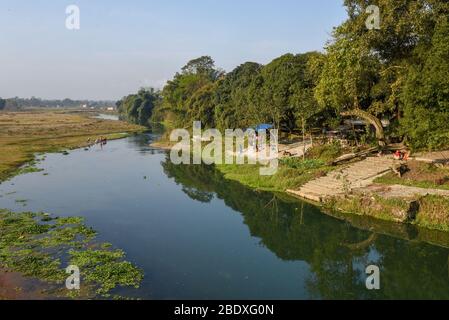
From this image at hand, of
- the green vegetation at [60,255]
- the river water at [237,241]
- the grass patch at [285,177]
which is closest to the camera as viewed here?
the green vegetation at [60,255]

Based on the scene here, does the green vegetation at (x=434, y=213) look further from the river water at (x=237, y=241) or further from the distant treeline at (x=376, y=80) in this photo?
the distant treeline at (x=376, y=80)

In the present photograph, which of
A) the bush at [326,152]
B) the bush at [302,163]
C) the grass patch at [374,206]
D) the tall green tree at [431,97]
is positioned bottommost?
the grass patch at [374,206]

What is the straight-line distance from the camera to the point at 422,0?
29703 mm

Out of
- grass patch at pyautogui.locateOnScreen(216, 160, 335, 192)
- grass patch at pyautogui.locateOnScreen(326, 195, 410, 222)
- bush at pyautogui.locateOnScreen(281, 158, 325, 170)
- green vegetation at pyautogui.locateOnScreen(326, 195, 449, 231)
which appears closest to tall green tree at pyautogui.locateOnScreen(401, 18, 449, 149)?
green vegetation at pyautogui.locateOnScreen(326, 195, 449, 231)

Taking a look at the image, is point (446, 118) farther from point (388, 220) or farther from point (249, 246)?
point (249, 246)

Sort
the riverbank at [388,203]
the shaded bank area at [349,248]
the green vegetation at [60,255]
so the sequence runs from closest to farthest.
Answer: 1. the green vegetation at [60,255]
2. the shaded bank area at [349,248]
3. the riverbank at [388,203]

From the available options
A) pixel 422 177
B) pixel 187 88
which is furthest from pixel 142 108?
pixel 422 177

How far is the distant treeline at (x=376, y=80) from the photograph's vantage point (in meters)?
25.2

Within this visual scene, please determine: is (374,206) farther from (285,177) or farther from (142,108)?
(142,108)

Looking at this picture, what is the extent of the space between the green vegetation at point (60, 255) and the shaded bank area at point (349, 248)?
8465 mm

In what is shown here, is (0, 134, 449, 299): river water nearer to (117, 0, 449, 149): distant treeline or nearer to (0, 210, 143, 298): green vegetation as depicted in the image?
(0, 210, 143, 298): green vegetation

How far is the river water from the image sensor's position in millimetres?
17781

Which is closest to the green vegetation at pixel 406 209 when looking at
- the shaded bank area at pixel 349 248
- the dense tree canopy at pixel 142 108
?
the shaded bank area at pixel 349 248
